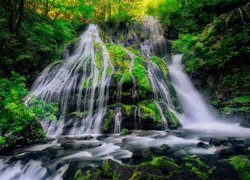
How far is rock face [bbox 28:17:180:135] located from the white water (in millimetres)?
1058

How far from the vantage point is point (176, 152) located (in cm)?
610

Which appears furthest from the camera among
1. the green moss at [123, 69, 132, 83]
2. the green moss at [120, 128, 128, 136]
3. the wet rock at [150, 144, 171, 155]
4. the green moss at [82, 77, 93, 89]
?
the green moss at [82, 77, 93, 89]

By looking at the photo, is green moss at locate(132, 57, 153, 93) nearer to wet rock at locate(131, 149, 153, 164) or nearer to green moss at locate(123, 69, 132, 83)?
green moss at locate(123, 69, 132, 83)

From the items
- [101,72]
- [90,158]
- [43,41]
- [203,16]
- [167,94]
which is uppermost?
[203,16]

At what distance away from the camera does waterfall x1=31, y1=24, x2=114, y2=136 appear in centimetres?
929

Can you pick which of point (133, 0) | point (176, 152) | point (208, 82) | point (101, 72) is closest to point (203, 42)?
point (208, 82)

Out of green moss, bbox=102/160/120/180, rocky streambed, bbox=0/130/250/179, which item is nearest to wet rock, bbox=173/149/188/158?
rocky streambed, bbox=0/130/250/179

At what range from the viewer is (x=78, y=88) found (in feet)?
34.9

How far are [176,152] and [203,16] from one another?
1367cm

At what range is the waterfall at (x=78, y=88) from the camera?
30.5 feet

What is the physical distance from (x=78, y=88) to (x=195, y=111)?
22.2 ft

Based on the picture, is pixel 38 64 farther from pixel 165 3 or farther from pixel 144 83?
pixel 165 3

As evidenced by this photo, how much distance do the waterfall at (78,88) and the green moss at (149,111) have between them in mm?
1737

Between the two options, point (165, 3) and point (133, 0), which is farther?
point (133, 0)
